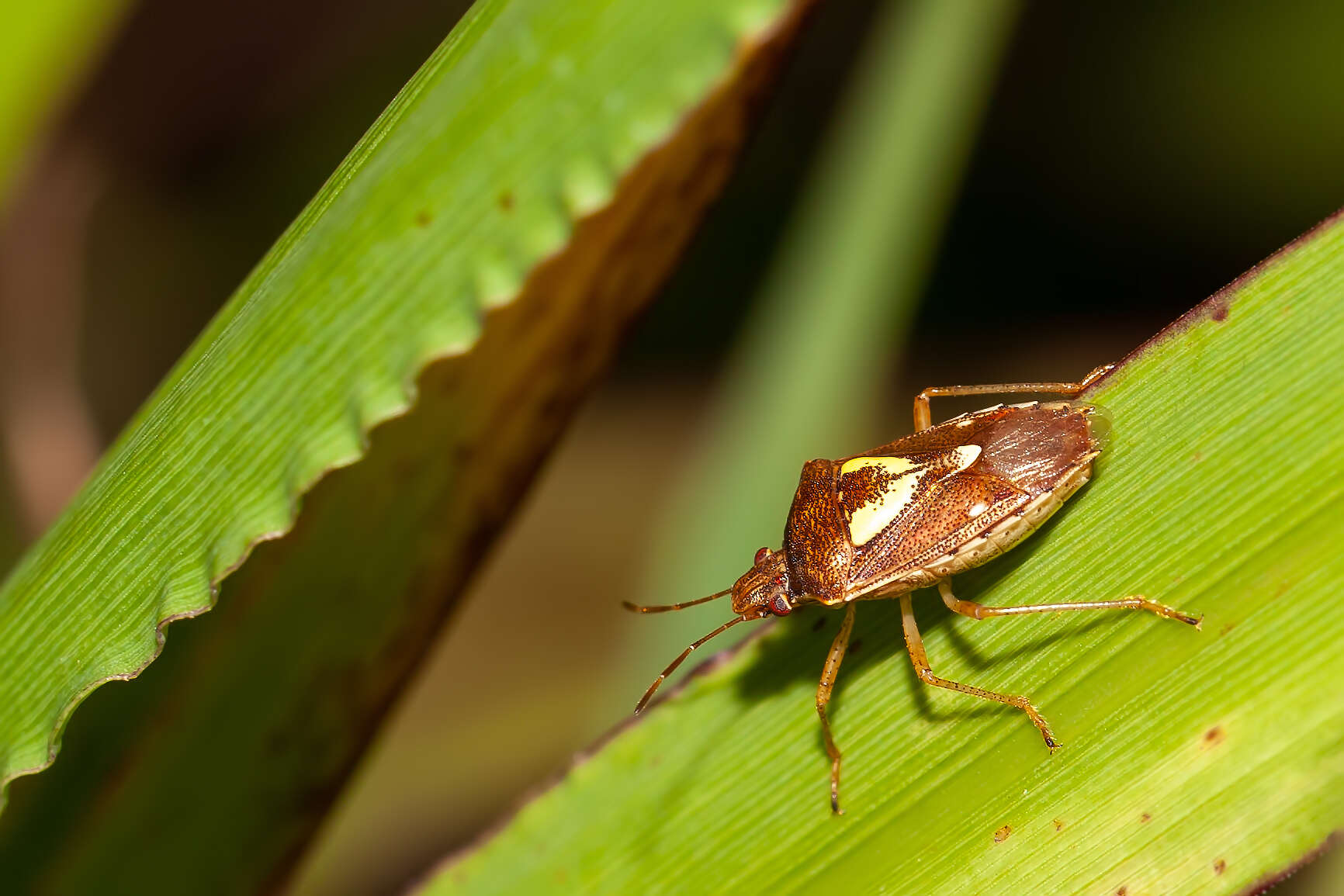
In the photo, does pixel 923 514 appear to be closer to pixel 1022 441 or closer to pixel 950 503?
pixel 950 503

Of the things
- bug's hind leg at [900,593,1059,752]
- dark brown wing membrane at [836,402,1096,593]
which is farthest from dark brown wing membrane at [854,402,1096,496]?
bug's hind leg at [900,593,1059,752]

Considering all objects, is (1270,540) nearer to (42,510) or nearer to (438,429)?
(438,429)

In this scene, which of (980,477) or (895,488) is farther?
(895,488)

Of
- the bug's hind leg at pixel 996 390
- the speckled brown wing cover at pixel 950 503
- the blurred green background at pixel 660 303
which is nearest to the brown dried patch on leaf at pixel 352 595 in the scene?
the speckled brown wing cover at pixel 950 503

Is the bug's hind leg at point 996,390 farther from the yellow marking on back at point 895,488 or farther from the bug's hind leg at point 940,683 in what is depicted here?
the bug's hind leg at point 940,683

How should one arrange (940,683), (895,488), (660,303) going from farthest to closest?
1. (660,303)
2. (895,488)
3. (940,683)

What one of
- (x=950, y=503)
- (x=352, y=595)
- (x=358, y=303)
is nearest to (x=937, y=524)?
(x=950, y=503)
